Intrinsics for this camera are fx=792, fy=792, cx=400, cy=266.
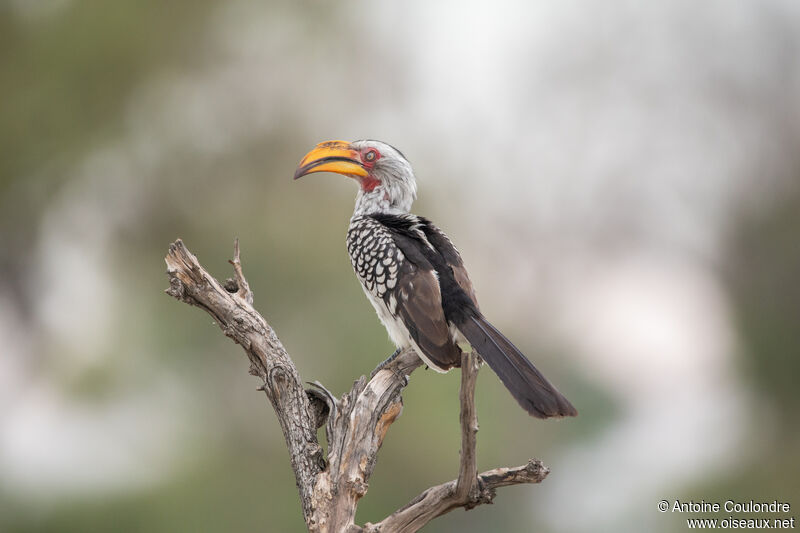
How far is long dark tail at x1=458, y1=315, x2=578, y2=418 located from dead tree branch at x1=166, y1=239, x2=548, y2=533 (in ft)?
0.39

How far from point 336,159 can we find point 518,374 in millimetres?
1261

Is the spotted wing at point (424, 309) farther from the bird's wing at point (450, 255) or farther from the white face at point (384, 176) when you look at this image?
the white face at point (384, 176)

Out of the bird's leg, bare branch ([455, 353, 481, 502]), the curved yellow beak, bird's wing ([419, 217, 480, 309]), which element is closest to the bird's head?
the curved yellow beak

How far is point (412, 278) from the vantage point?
2.60m

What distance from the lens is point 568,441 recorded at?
5637 millimetres

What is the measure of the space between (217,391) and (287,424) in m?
3.22

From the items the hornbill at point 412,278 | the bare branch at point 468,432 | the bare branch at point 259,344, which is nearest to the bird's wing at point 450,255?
the hornbill at point 412,278

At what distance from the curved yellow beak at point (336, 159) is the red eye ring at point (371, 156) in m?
0.04

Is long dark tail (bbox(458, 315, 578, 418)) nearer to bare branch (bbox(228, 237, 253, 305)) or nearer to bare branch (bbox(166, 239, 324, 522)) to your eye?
bare branch (bbox(166, 239, 324, 522))

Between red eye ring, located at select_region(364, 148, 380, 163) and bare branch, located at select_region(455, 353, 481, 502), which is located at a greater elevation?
red eye ring, located at select_region(364, 148, 380, 163)

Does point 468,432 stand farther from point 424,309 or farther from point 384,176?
point 384,176

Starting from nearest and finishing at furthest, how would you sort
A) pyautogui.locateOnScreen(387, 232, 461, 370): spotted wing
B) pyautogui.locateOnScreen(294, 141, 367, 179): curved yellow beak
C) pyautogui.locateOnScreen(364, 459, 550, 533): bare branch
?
pyautogui.locateOnScreen(364, 459, 550, 533): bare branch
pyautogui.locateOnScreen(387, 232, 461, 370): spotted wing
pyautogui.locateOnScreen(294, 141, 367, 179): curved yellow beak

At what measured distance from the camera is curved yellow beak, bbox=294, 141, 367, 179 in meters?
3.03

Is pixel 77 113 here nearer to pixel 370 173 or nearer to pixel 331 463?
pixel 370 173
